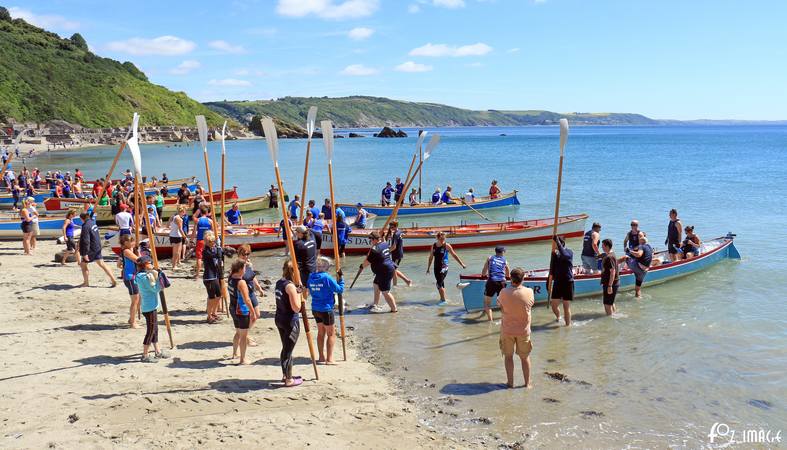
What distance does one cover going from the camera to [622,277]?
1375cm

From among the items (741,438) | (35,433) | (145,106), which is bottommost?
(741,438)

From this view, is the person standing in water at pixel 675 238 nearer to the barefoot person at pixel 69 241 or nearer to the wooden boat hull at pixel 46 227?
the barefoot person at pixel 69 241

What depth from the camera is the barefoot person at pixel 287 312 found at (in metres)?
7.79

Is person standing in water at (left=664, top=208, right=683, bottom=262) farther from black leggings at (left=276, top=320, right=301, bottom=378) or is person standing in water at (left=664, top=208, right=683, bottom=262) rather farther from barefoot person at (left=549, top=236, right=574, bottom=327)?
black leggings at (left=276, top=320, right=301, bottom=378)

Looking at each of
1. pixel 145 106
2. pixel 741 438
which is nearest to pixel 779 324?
pixel 741 438

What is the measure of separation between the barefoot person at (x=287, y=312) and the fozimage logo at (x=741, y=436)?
17.3 feet

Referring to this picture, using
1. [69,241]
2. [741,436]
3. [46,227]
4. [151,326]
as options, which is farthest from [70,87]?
[741,436]

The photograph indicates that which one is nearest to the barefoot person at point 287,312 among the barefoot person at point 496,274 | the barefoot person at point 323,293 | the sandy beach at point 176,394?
the sandy beach at point 176,394

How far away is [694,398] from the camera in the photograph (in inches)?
342

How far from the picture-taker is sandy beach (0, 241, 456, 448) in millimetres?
6676

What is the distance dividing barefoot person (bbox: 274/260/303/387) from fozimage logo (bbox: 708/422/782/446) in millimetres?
5283

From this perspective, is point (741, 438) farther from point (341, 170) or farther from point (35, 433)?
point (341, 170)

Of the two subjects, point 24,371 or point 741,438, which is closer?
point 741,438

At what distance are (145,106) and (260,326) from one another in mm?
117306
